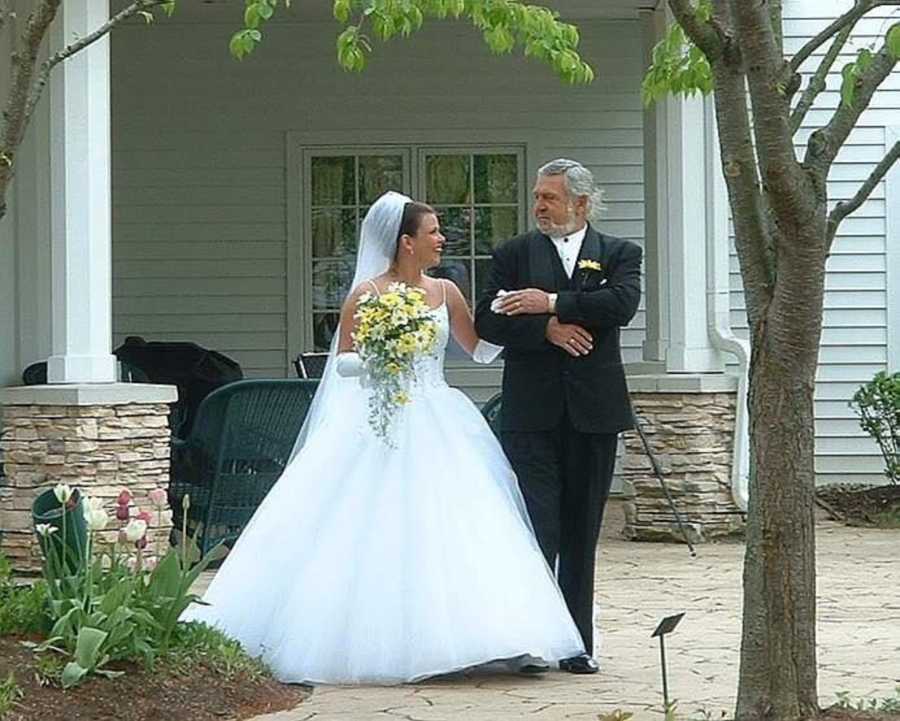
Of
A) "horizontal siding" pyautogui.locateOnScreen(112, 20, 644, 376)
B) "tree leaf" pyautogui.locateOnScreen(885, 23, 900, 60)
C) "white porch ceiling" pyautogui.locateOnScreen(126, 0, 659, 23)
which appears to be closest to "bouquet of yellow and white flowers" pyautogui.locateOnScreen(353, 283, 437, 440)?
"tree leaf" pyautogui.locateOnScreen(885, 23, 900, 60)

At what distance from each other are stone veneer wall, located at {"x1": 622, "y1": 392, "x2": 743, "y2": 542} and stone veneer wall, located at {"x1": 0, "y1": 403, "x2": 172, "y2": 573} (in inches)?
122

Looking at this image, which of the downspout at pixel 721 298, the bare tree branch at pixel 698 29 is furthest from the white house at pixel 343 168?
the bare tree branch at pixel 698 29

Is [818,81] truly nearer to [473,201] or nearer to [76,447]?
[76,447]

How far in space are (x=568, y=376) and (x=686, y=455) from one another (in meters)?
4.52

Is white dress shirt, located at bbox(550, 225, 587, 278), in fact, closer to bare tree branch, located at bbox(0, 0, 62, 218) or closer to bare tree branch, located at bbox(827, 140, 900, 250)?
bare tree branch, located at bbox(827, 140, 900, 250)

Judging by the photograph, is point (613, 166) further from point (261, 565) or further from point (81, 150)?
point (261, 565)

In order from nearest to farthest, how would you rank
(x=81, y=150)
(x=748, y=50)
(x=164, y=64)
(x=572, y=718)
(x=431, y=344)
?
(x=748, y=50) → (x=572, y=718) → (x=431, y=344) → (x=81, y=150) → (x=164, y=64)

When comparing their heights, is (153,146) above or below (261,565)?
above

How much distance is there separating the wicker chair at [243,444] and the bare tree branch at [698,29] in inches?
188

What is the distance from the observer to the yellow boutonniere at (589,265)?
22.0 feet

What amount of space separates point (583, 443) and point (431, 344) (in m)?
0.69

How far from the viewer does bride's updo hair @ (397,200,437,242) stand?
696 centimetres

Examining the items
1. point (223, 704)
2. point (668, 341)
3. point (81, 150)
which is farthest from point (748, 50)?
→ point (668, 341)

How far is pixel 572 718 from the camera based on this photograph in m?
5.72
